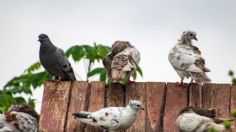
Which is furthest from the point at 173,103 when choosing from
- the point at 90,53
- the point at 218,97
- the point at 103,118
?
the point at 90,53

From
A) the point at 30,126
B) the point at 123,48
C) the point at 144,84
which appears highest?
the point at 123,48

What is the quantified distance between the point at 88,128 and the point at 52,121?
47cm

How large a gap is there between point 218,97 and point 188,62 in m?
1.30

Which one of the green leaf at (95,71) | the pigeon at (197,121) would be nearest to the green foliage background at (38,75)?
the green leaf at (95,71)

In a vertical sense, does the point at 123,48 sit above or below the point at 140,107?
above

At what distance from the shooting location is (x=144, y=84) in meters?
9.89

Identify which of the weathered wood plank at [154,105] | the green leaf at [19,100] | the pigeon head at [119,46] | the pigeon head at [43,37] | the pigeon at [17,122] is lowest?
the pigeon at [17,122]

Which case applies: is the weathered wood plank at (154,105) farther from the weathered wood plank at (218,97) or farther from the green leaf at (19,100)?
the green leaf at (19,100)

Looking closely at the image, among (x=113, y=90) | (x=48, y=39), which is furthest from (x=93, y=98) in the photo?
(x=48, y=39)

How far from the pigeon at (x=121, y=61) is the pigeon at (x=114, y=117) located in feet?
3.57

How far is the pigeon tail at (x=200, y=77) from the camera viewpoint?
1030 centimetres

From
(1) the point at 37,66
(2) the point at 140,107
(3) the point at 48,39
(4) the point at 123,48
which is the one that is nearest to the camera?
(2) the point at 140,107

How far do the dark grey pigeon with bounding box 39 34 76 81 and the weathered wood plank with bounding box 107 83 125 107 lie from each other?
104 inches

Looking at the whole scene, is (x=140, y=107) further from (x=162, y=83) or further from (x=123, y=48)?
(x=123, y=48)
